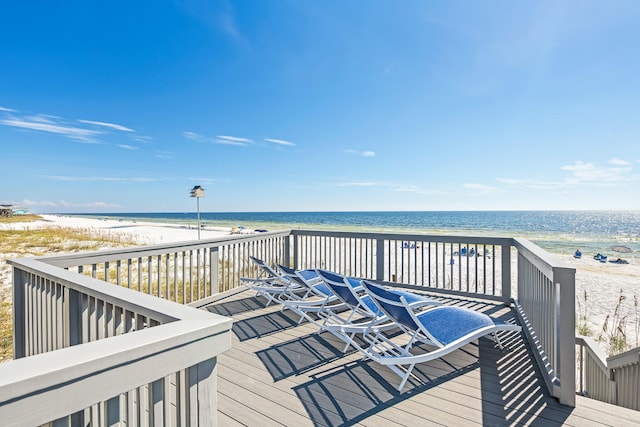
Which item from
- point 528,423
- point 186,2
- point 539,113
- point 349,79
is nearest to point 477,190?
point 539,113

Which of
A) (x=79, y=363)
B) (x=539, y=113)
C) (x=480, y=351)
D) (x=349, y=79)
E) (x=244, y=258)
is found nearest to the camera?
(x=79, y=363)

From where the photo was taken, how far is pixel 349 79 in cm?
1031

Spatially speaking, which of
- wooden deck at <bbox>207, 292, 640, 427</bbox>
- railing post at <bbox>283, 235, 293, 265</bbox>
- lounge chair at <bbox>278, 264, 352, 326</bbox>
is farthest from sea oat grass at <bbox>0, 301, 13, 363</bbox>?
railing post at <bbox>283, 235, 293, 265</bbox>

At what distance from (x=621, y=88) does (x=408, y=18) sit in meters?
8.01

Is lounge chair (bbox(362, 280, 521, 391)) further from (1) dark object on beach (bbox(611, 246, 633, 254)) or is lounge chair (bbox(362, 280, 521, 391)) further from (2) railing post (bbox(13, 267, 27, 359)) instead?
(1) dark object on beach (bbox(611, 246, 633, 254))

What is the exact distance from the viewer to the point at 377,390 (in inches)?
92.4

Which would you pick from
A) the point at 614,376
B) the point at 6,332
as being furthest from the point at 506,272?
the point at 6,332

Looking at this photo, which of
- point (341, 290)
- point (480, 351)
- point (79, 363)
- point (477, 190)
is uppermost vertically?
point (477, 190)

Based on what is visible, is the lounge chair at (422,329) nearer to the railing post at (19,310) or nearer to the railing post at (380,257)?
the railing post at (380,257)

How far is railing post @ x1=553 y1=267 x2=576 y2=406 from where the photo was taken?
2.06 meters

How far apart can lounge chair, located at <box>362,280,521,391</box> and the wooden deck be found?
17cm

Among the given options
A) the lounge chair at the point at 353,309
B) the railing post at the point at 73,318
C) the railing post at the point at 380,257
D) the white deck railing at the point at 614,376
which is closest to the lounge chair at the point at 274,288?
the lounge chair at the point at 353,309

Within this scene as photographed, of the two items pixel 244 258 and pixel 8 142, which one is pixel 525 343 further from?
pixel 8 142

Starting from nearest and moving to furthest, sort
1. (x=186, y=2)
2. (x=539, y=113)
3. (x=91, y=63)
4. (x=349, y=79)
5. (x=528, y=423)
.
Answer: (x=528, y=423)
(x=186, y=2)
(x=91, y=63)
(x=349, y=79)
(x=539, y=113)
